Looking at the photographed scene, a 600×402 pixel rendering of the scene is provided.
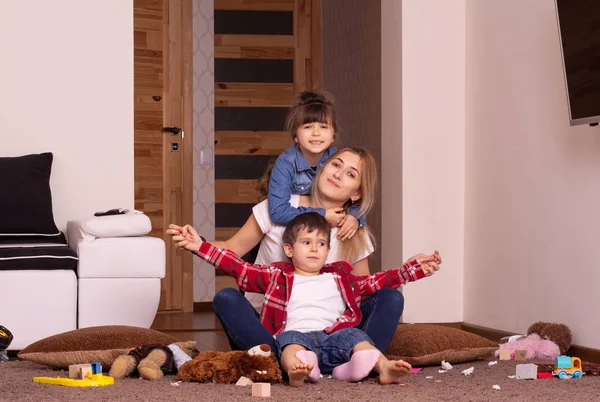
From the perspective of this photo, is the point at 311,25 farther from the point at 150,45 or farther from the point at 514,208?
the point at 514,208

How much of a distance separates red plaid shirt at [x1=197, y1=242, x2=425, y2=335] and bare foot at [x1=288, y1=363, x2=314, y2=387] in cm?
30

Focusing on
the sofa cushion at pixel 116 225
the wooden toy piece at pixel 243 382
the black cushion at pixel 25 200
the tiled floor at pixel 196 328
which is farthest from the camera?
the tiled floor at pixel 196 328

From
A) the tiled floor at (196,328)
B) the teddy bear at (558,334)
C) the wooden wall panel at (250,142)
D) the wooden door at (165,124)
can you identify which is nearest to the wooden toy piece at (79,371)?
the tiled floor at (196,328)

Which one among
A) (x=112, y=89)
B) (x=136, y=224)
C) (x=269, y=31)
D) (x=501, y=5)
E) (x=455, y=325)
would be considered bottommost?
(x=455, y=325)

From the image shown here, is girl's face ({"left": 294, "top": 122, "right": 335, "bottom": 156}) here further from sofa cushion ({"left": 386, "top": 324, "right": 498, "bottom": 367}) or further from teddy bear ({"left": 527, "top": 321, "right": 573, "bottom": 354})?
teddy bear ({"left": 527, "top": 321, "right": 573, "bottom": 354})

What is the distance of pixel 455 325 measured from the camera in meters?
4.31

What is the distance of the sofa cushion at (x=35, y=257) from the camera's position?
3545 mm

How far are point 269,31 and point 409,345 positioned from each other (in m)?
3.67

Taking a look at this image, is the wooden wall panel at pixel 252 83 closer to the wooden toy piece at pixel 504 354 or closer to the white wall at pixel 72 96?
the white wall at pixel 72 96

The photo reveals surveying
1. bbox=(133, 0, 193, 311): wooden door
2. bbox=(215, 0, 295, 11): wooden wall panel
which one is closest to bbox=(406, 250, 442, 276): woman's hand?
bbox=(133, 0, 193, 311): wooden door

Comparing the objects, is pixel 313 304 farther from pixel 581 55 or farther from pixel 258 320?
pixel 581 55

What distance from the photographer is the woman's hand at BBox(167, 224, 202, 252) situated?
8.93 feet

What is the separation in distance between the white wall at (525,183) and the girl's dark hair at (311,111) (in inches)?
35.8

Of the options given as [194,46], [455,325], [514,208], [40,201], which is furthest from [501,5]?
[194,46]
